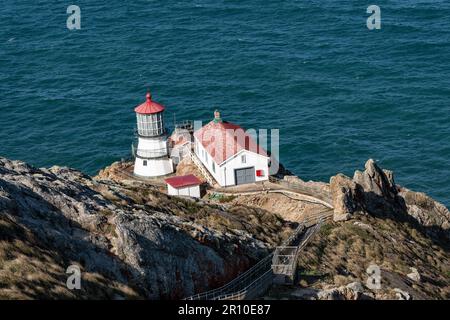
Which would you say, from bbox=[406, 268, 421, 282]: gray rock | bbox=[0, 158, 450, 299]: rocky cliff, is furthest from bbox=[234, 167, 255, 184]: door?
bbox=[406, 268, 421, 282]: gray rock

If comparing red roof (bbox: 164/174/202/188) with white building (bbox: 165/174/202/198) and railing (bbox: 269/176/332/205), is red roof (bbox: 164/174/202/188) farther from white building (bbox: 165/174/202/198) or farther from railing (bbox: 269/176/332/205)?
railing (bbox: 269/176/332/205)

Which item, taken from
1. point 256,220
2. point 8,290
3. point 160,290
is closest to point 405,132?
point 256,220

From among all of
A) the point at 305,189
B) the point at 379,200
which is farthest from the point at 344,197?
the point at 305,189

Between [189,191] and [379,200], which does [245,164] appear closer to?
[189,191]
